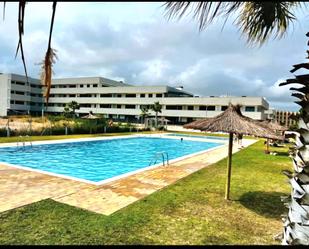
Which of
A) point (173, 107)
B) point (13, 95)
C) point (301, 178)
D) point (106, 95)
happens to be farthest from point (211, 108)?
point (301, 178)

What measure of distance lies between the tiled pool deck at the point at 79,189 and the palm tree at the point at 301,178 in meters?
5.28

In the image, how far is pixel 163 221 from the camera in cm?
643

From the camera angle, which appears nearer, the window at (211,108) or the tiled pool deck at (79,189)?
the tiled pool deck at (79,189)

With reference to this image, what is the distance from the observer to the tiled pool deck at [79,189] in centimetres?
743

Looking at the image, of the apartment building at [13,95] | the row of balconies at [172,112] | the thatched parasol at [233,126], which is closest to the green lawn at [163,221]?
the thatched parasol at [233,126]

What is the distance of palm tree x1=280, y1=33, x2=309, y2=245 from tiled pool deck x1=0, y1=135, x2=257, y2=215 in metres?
5.28

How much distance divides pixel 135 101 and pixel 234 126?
54.7m

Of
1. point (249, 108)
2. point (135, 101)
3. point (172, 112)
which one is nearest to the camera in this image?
point (249, 108)

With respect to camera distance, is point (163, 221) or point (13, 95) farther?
point (13, 95)

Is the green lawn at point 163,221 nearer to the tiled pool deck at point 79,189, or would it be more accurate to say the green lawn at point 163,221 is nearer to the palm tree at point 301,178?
the tiled pool deck at point 79,189

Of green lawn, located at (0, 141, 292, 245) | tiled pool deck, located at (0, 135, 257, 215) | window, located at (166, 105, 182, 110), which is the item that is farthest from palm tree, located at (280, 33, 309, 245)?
window, located at (166, 105, 182, 110)

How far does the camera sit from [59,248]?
1091mm

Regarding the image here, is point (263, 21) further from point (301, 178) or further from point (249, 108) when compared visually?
point (249, 108)

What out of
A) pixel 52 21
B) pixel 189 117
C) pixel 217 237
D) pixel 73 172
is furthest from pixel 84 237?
pixel 189 117
